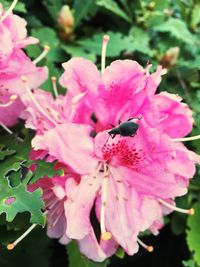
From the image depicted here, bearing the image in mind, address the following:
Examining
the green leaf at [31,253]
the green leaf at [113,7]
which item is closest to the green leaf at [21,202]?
the green leaf at [31,253]

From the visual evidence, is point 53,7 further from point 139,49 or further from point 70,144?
point 70,144

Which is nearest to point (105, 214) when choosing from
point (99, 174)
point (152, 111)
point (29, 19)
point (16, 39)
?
point (99, 174)

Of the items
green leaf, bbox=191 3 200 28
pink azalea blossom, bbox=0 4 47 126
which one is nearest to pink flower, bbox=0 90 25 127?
pink azalea blossom, bbox=0 4 47 126

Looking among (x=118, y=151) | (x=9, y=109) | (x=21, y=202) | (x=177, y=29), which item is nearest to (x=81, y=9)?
(x=177, y=29)

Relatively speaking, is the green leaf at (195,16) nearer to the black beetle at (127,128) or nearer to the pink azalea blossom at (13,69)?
the pink azalea blossom at (13,69)

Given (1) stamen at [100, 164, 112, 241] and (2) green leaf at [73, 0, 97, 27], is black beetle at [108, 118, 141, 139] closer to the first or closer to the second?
(1) stamen at [100, 164, 112, 241]
